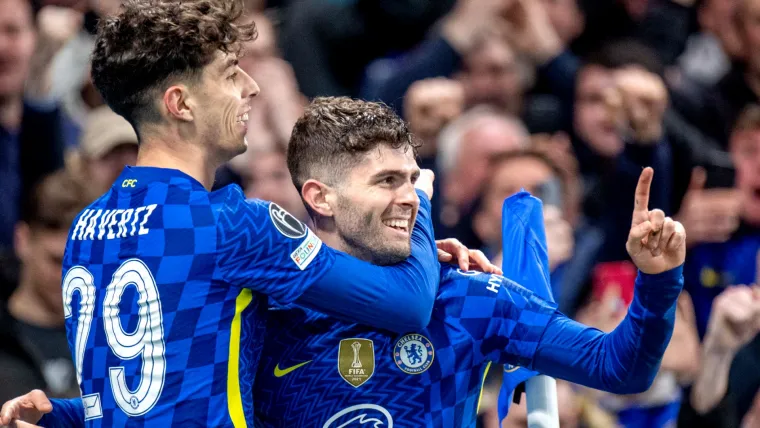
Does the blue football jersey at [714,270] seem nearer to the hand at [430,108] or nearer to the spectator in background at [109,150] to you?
the hand at [430,108]

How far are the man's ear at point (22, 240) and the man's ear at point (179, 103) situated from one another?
3.03 metres

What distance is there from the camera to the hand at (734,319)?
6.29m

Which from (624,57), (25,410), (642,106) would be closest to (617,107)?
(642,106)

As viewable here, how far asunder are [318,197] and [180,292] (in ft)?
2.20

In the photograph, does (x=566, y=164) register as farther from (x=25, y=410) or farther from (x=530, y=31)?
(x=25, y=410)

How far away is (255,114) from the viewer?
A: 7.59 metres

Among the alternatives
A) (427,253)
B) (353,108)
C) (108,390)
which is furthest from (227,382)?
(353,108)

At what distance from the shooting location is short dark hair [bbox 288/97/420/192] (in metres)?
3.64

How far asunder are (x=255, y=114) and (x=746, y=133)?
3401mm

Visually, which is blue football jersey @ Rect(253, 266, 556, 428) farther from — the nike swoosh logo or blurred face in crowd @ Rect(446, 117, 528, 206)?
blurred face in crowd @ Rect(446, 117, 528, 206)

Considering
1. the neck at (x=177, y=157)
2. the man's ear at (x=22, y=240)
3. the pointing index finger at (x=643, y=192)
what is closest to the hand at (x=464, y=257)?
the pointing index finger at (x=643, y=192)

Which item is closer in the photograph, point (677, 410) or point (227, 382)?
point (227, 382)

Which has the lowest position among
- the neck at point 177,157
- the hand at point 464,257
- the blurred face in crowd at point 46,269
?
the blurred face in crowd at point 46,269

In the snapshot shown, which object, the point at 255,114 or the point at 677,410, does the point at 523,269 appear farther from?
the point at 255,114
